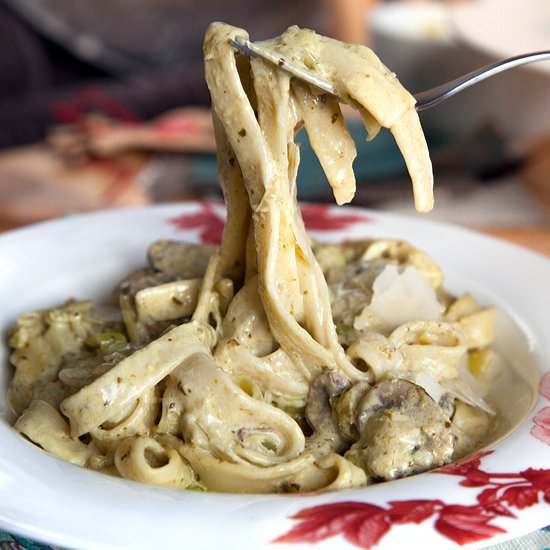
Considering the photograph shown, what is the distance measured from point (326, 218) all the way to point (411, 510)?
1.41 meters

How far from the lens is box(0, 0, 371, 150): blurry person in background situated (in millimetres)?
4781

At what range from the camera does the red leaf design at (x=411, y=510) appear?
1.27 metres

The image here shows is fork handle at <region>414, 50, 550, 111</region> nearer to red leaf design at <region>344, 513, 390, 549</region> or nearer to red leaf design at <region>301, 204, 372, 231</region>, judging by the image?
red leaf design at <region>301, 204, 372, 231</region>

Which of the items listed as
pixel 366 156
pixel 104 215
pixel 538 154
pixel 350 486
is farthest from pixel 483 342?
pixel 538 154

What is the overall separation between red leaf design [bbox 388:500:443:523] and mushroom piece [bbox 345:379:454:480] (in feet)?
0.56

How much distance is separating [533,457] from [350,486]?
31cm

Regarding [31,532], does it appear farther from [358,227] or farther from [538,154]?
[538,154]

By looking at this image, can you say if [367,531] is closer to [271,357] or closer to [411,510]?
[411,510]

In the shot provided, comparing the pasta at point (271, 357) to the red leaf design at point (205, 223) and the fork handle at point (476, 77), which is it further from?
the red leaf design at point (205, 223)

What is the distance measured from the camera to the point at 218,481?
153 centimetres

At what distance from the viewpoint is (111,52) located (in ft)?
18.4

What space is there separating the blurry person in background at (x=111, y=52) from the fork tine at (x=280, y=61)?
291 centimetres


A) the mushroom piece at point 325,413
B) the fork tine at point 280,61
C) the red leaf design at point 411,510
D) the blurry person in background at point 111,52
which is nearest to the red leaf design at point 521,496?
the red leaf design at point 411,510

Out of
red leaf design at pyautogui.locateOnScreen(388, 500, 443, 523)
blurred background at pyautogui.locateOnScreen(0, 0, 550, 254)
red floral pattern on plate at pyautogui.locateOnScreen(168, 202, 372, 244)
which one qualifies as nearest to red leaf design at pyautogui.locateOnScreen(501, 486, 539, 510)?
red leaf design at pyautogui.locateOnScreen(388, 500, 443, 523)
